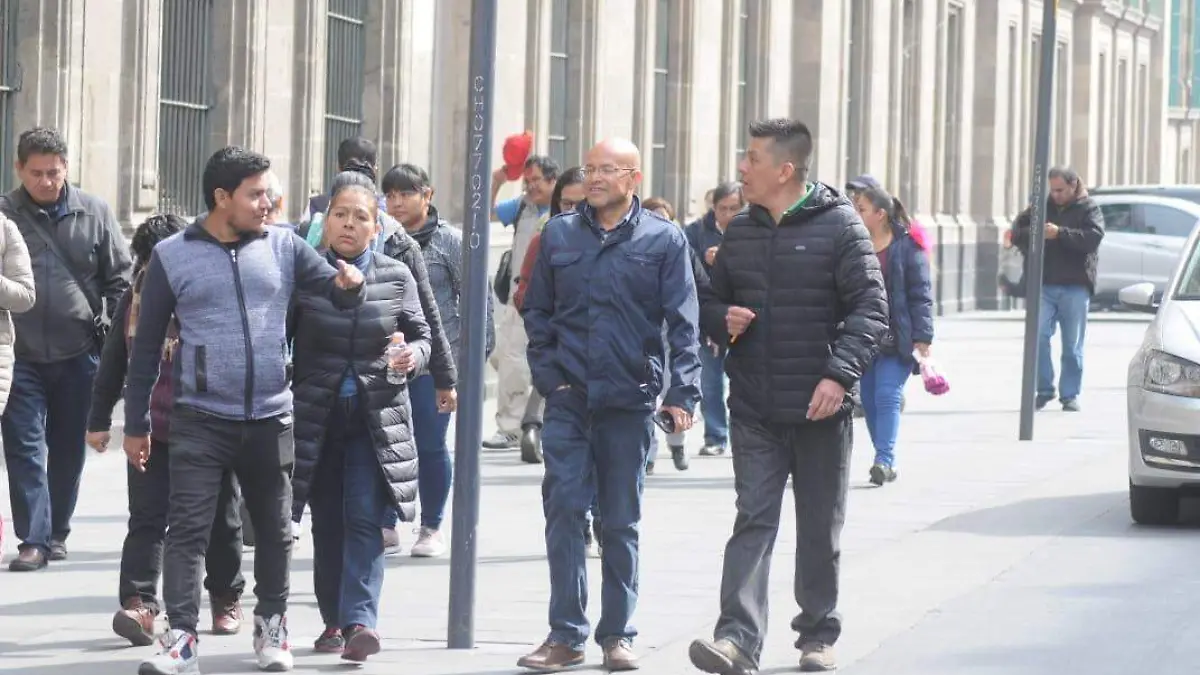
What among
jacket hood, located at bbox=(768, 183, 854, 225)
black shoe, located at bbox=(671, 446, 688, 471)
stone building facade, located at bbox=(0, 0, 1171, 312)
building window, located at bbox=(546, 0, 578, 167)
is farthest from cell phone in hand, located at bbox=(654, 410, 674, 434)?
building window, located at bbox=(546, 0, 578, 167)

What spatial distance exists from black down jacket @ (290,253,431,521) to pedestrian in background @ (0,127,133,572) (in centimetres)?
217

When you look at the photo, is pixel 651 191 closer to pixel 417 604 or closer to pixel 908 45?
pixel 908 45

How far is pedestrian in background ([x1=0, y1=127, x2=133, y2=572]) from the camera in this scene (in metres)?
10.1

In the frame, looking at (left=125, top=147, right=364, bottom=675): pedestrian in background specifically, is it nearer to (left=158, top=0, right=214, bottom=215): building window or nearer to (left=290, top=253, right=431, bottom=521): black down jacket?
(left=290, top=253, right=431, bottom=521): black down jacket

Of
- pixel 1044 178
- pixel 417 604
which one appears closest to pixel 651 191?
pixel 1044 178

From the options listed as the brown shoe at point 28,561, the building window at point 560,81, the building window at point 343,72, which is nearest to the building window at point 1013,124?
the building window at point 560,81

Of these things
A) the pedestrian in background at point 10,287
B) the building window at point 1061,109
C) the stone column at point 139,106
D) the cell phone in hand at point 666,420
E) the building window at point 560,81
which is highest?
the building window at point 1061,109

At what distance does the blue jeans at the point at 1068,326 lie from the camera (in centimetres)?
1911

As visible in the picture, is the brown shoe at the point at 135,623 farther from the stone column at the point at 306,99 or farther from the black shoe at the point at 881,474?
the stone column at the point at 306,99

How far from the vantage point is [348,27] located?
1884 centimetres

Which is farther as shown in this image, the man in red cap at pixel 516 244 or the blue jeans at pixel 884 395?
the man in red cap at pixel 516 244

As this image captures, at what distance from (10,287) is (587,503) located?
256 centimetres

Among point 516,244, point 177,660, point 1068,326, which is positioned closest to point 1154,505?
point 516,244

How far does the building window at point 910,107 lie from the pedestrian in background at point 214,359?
2806 centimetres
